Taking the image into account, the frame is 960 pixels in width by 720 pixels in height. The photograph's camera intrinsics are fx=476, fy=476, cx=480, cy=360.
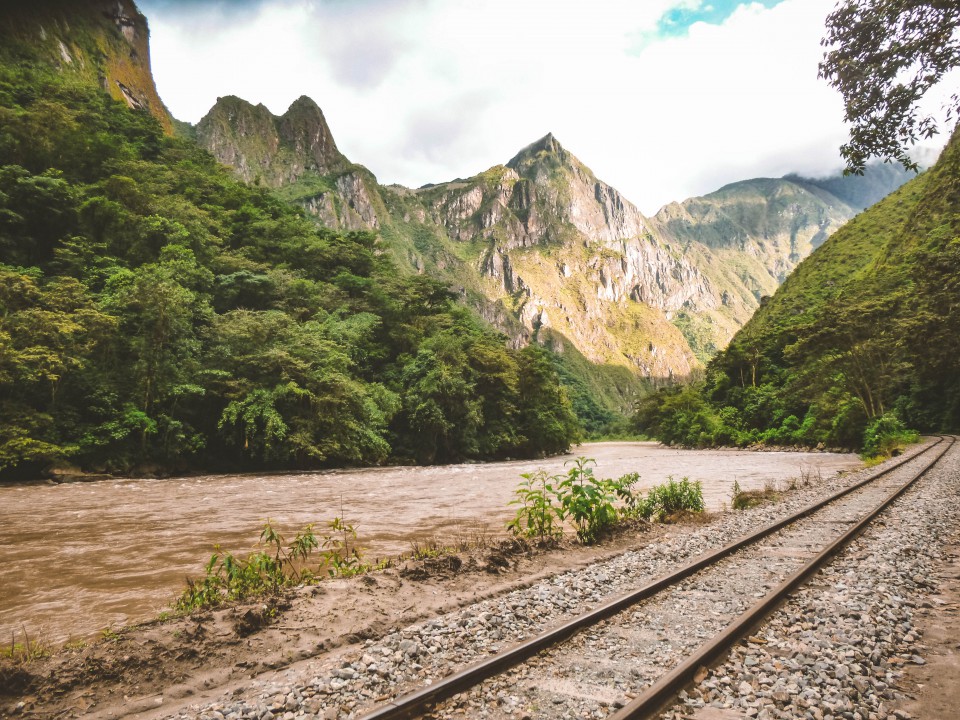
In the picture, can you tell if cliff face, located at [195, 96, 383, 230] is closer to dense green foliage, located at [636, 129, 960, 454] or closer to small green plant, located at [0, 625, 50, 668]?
dense green foliage, located at [636, 129, 960, 454]

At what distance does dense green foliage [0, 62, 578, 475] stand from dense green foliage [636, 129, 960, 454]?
26542 mm

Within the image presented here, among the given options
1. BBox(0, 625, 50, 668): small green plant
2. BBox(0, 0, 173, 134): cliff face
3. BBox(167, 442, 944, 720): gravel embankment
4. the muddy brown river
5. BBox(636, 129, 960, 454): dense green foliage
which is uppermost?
BBox(0, 0, 173, 134): cliff face

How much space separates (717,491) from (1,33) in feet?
240

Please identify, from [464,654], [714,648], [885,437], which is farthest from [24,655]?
[885,437]

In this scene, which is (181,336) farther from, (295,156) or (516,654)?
(295,156)

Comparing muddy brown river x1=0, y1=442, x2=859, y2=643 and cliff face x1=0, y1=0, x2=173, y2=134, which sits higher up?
cliff face x1=0, y1=0, x2=173, y2=134

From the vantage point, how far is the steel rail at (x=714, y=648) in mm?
3498

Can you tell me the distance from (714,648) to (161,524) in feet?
43.9

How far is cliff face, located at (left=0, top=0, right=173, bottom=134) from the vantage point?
5181cm

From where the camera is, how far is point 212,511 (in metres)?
14.6

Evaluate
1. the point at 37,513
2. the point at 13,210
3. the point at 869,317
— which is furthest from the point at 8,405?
the point at 869,317

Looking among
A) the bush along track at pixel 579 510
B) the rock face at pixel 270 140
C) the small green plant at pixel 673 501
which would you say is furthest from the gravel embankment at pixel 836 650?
the rock face at pixel 270 140

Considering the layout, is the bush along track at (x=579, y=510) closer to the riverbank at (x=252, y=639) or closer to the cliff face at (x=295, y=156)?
the riverbank at (x=252, y=639)

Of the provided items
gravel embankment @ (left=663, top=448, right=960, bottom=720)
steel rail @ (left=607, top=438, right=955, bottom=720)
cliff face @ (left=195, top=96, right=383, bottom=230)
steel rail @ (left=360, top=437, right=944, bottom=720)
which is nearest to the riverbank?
steel rail @ (left=360, top=437, right=944, bottom=720)
